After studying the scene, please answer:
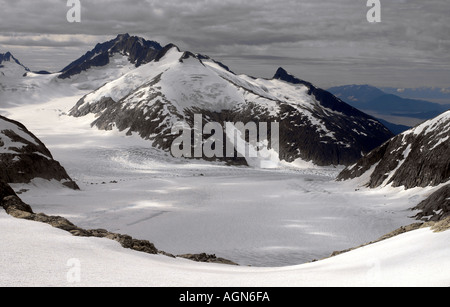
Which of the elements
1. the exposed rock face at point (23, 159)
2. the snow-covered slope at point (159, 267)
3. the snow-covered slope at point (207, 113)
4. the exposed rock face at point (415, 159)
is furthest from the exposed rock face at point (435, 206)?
the snow-covered slope at point (207, 113)

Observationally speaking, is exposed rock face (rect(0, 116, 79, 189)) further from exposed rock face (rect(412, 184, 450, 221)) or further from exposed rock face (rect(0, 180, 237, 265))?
exposed rock face (rect(412, 184, 450, 221))

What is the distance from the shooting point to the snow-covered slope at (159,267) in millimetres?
9281

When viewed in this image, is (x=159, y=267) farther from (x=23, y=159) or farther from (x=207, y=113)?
(x=207, y=113)

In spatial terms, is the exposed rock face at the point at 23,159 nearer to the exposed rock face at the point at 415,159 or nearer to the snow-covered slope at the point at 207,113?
the exposed rock face at the point at 415,159

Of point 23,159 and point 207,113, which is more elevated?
point 207,113

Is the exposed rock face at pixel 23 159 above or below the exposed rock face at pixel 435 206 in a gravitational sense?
above

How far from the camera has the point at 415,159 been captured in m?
48.8

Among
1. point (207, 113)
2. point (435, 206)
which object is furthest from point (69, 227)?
point (207, 113)

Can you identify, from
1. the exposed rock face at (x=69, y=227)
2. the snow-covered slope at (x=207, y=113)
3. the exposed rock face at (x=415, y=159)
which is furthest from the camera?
the snow-covered slope at (x=207, y=113)

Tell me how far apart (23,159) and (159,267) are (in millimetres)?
37138

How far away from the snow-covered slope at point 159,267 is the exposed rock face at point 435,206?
76.7 feet

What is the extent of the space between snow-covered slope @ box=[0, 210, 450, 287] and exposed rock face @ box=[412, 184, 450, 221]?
23387 mm

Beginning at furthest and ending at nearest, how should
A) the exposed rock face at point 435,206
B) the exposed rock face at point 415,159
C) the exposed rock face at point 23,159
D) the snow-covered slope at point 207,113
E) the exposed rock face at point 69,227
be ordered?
the snow-covered slope at point 207,113
the exposed rock face at point 415,159
the exposed rock face at point 23,159
the exposed rock face at point 435,206
the exposed rock face at point 69,227
